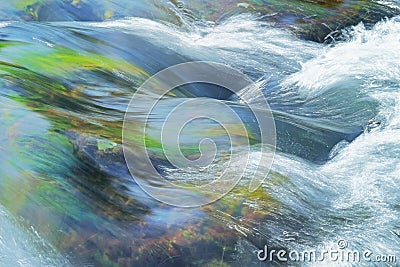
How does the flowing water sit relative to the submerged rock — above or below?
below

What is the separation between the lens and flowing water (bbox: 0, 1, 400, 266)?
11.8 feet

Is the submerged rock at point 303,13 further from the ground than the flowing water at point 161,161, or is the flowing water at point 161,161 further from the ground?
the submerged rock at point 303,13

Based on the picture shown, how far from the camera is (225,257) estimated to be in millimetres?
3588

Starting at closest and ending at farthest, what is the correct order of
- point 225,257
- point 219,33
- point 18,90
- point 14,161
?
point 225,257 < point 14,161 < point 18,90 < point 219,33

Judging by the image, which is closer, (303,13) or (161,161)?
(161,161)

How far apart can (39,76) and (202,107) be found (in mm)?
1274

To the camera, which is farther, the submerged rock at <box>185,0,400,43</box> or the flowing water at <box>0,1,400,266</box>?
the submerged rock at <box>185,0,400,43</box>

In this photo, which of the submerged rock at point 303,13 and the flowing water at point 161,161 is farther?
A: the submerged rock at point 303,13

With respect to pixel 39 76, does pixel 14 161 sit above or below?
below

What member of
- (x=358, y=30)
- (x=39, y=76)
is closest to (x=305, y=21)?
(x=358, y=30)

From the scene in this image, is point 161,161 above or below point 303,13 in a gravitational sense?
below

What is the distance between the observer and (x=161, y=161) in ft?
14.0

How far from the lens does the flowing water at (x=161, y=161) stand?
3.60 meters

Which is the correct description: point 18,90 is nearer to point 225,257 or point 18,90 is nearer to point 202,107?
point 202,107
